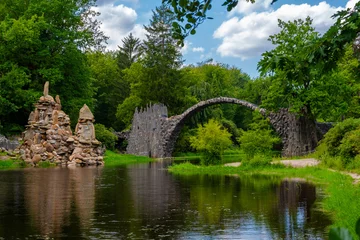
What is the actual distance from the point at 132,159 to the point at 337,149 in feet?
65.5

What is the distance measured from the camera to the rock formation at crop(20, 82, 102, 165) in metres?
30.7

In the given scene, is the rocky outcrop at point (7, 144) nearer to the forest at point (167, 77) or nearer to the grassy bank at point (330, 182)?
the forest at point (167, 77)

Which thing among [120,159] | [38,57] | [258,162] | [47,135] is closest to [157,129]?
[120,159]

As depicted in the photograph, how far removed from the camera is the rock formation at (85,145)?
30.8 metres

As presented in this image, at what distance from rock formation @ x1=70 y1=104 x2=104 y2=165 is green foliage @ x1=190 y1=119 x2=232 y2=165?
7.91m

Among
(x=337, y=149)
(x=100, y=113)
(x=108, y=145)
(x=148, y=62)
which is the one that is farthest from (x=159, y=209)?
(x=100, y=113)

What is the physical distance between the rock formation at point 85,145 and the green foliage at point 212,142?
26.0ft

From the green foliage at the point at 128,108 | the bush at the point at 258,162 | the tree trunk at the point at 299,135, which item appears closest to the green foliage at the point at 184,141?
the green foliage at the point at 128,108

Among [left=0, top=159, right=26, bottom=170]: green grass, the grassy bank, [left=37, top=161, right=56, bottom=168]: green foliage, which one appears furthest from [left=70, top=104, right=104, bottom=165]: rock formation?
the grassy bank

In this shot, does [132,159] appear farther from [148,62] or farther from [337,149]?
[337,149]

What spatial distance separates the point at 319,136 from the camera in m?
31.5

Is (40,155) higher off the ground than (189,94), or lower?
lower

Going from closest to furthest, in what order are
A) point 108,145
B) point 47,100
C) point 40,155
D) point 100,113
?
point 40,155, point 47,100, point 108,145, point 100,113

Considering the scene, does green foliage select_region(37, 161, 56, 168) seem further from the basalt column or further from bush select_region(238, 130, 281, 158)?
bush select_region(238, 130, 281, 158)
